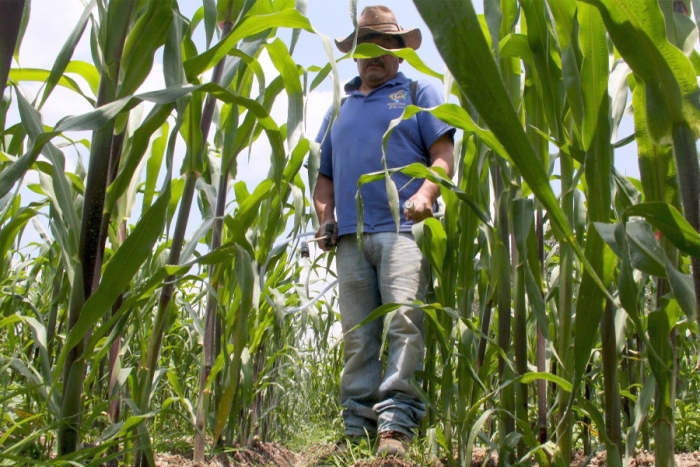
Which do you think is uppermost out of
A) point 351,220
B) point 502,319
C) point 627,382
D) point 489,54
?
point 351,220

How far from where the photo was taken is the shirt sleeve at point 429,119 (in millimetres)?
1817

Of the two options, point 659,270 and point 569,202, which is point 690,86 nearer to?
point 659,270

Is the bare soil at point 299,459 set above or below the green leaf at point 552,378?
below

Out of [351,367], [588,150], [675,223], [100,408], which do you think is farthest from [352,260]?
[675,223]

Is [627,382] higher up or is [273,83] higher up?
[273,83]

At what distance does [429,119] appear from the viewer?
72.5 inches

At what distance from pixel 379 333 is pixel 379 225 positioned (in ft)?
1.15

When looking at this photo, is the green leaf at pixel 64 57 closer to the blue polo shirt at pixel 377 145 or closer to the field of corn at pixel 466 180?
the field of corn at pixel 466 180

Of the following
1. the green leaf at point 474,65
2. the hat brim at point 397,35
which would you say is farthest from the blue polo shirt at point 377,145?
the green leaf at point 474,65

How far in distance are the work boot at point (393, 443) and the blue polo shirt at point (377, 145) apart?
1.97 feet

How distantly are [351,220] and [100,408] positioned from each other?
46.3 inches

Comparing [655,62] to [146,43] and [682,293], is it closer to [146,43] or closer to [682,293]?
[682,293]

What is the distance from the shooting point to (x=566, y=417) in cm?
75

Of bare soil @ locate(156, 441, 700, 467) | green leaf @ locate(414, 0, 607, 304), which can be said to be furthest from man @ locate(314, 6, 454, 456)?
green leaf @ locate(414, 0, 607, 304)
